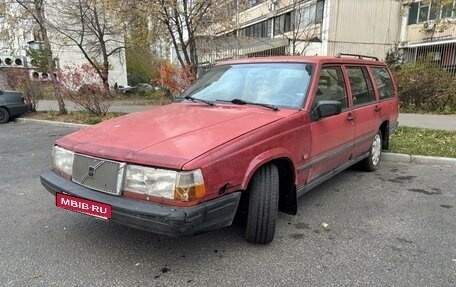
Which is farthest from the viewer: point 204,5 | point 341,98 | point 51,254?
point 204,5

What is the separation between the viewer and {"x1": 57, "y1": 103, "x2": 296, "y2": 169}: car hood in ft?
8.79

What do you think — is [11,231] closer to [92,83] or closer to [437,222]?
[437,222]

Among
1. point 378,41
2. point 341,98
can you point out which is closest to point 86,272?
point 341,98

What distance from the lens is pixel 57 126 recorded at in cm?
1123

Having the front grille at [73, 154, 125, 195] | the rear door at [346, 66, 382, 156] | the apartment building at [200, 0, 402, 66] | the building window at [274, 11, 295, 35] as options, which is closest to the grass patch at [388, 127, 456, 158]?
the rear door at [346, 66, 382, 156]

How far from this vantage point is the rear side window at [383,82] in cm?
551

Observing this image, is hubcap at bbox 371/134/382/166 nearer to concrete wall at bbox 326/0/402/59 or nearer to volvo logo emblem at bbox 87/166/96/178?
volvo logo emblem at bbox 87/166/96/178

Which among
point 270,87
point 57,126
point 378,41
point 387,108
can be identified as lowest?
point 57,126

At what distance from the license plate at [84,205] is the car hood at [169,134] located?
0.37 m

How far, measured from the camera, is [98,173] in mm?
2854

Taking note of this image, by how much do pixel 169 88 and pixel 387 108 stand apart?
747 centimetres

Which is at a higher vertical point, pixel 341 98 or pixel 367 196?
pixel 341 98

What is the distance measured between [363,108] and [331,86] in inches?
34.5

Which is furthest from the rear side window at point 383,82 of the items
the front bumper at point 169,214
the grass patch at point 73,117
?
the grass patch at point 73,117
